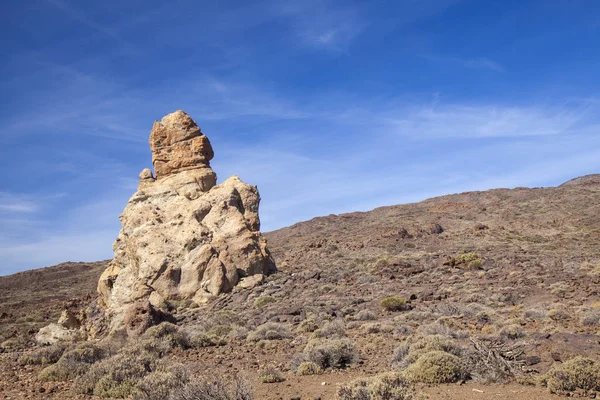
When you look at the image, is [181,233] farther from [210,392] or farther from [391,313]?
[210,392]

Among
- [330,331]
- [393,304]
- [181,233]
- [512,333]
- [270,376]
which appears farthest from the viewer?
[181,233]

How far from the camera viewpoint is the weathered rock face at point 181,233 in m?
19.3

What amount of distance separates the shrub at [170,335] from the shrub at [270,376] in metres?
3.94

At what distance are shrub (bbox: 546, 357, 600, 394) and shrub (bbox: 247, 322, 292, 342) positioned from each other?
738 centimetres

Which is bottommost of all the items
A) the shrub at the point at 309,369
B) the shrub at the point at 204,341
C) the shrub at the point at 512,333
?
the shrub at the point at 512,333

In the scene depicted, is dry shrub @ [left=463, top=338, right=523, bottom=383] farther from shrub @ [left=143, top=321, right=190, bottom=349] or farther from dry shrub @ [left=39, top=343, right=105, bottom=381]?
dry shrub @ [left=39, top=343, right=105, bottom=381]

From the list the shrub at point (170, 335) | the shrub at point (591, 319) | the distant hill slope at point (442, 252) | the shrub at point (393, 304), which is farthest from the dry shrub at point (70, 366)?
the shrub at point (591, 319)

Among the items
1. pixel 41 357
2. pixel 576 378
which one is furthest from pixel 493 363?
pixel 41 357

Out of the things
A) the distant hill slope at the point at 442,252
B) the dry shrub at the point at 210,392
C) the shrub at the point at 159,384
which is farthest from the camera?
the distant hill slope at the point at 442,252

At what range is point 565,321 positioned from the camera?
1181cm

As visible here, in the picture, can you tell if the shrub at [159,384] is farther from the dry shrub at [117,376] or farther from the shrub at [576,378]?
the shrub at [576,378]

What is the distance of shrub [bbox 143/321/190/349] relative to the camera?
38.7 feet

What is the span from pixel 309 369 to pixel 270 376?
82 cm

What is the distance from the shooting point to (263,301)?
17984mm
